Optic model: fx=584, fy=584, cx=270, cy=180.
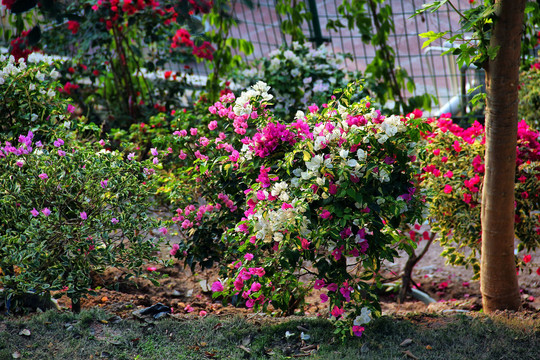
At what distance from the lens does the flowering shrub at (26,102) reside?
130 inches

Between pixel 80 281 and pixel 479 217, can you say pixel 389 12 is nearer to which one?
pixel 479 217

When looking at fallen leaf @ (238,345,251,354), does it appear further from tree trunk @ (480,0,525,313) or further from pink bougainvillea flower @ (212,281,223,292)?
tree trunk @ (480,0,525,313)

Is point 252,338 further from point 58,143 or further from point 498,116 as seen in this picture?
point 498,116

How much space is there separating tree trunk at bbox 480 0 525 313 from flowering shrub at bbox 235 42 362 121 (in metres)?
1.91

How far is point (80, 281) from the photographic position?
274 centimetres

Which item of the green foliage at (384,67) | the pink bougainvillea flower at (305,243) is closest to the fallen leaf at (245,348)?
the pink bougainvillea flower at (305,243)

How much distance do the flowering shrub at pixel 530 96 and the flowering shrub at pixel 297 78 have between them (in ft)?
4.41

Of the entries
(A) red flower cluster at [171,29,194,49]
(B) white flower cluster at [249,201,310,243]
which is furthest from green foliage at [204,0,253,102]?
(B) white flower cluster at [249,201,310,243]

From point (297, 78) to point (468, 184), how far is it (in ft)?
6.19

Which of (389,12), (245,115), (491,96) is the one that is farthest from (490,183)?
(389,12)

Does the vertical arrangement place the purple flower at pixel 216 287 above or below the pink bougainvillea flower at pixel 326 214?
below

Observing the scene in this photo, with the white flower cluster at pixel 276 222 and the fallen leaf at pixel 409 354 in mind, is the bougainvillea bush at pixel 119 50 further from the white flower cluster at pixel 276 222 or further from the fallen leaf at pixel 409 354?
the fallen leaf at pixel 409 354

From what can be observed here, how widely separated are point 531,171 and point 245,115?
5.29ft

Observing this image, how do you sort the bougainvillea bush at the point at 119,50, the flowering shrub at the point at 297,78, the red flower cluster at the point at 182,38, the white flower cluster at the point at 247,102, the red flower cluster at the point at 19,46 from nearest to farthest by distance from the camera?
1. the white flower cluster at the point at 247,102
2. the flowering shrub at the point at 297,78
3. the red flower cluster at the point at 19,46
4. the bougainvillea bush at the point at 119,50
5. the red flower cluster at the point at 182,38
